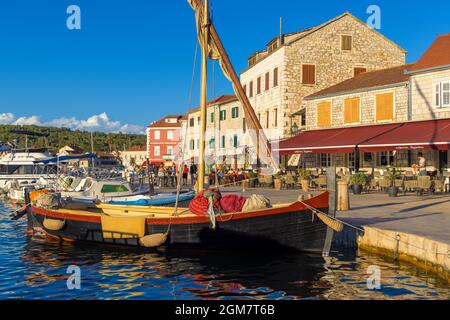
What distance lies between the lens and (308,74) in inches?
1453

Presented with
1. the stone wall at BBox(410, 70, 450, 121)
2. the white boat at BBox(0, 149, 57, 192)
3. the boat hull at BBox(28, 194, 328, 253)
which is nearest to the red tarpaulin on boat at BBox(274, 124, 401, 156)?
the stone wall at BBox(410, 70, 450, 121)

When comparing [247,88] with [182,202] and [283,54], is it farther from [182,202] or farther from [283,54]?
[182,202]

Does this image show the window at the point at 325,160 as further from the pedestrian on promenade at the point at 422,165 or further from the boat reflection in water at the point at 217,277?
the boat reflection in water at the point at 217,277

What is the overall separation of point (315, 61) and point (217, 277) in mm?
27752

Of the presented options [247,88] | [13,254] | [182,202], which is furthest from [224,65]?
[247,88]

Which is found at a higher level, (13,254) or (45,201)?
(45,201)

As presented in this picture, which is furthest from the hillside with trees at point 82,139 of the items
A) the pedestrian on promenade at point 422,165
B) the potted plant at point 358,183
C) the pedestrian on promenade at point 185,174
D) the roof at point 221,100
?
the potted plant at point 358,183

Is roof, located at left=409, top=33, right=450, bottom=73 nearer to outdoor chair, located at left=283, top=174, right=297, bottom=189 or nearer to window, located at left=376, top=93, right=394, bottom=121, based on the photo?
window, located at left=376, top=93, right=394, bottom=121

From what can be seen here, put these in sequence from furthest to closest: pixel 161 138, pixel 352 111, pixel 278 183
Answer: pixel 161 138 < pixel 352 111 < pixel 278 183

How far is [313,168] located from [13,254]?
22736 mm

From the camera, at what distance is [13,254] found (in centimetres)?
1452

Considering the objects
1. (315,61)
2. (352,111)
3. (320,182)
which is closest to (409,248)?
(320,182)

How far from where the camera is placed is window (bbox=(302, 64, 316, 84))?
36812 millimetres

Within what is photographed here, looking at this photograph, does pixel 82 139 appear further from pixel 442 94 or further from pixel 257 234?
pixel 257 234
